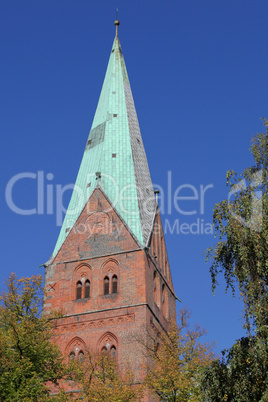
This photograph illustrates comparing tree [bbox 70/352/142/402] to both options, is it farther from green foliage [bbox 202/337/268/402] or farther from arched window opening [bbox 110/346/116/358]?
green foliage [bbox 202/337/268/402]

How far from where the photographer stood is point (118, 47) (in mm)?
47469

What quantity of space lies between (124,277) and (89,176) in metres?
8.03

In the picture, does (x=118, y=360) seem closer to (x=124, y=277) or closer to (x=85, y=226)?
(x=124, y=277)

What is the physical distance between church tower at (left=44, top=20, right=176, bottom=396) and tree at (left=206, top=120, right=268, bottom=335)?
46.9 feet

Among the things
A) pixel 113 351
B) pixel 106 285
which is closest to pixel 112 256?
pixel 106 285

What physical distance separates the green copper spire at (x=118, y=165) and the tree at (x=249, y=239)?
17305mm

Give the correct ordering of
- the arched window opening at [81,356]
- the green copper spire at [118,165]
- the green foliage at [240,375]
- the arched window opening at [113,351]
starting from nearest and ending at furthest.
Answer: the green foliage at [240,375]
the arched window opening at [113,351]
the arched window opening at [81,356]
the green copper spire at [118,165]

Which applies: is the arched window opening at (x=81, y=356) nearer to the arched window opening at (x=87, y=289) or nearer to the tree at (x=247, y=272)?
the arched window opening at (x=87, y=289)

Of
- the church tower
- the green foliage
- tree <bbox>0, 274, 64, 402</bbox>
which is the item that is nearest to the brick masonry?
the church tower

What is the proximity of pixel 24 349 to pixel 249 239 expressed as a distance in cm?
947

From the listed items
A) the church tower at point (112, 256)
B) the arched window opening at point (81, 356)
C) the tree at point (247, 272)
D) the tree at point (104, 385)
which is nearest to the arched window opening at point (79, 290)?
the church tower at point (112, 256)

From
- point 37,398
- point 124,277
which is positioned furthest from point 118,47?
point 37,398

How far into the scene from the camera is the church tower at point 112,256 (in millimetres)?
33406

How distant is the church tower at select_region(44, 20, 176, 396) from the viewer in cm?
3341
